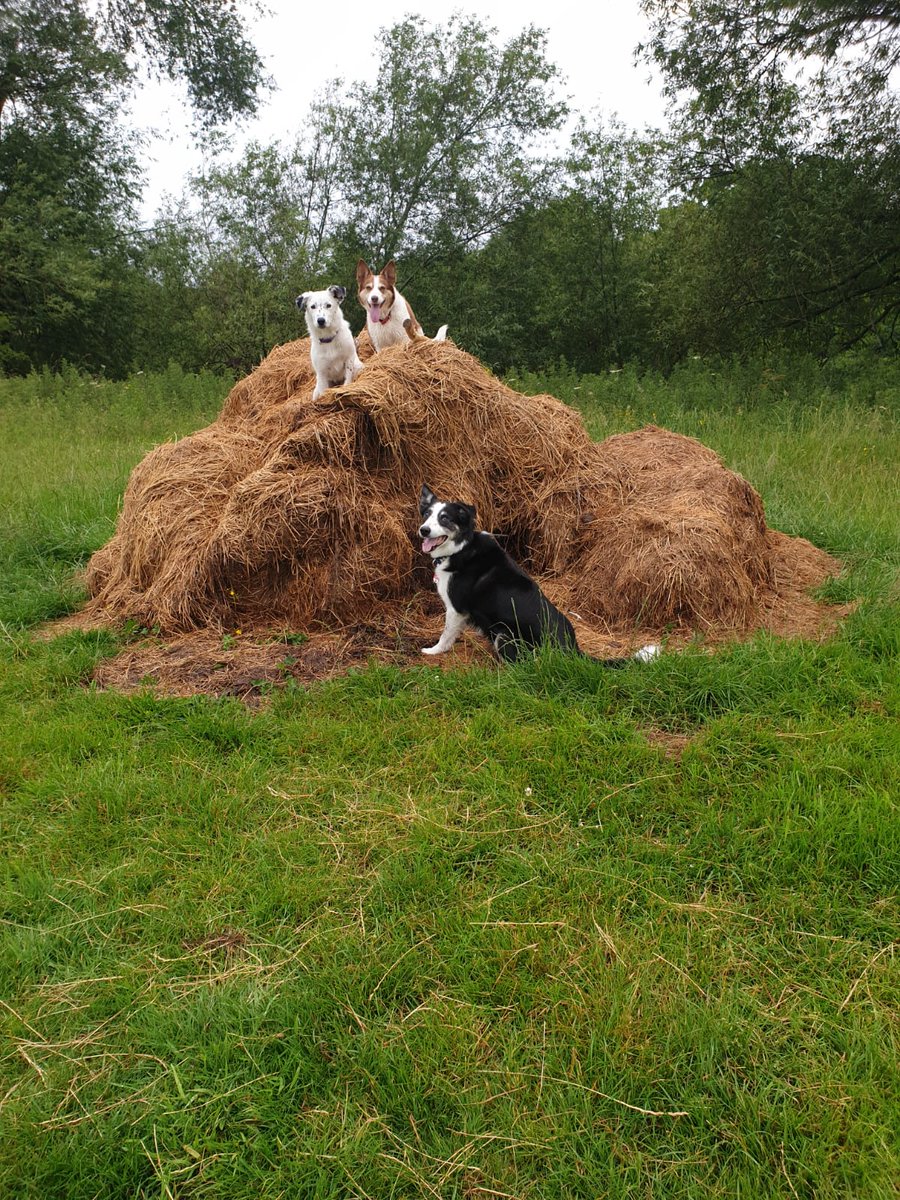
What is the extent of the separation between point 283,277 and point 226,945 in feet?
73.7

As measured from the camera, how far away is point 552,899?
2.62 metres

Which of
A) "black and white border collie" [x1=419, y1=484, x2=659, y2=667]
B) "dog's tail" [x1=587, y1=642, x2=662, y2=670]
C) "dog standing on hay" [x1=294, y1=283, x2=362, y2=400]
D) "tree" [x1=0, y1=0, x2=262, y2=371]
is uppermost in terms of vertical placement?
"tree" [x1=0, y1=0, x2=262, y2=371]

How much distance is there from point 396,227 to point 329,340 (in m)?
18.7

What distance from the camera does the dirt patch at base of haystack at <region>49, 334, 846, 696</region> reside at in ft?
15.3

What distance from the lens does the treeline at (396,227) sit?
1417cm

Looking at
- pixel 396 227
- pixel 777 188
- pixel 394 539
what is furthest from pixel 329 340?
pixel 396 227

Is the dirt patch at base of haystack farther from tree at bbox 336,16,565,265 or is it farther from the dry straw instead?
tree at bbox 336,16,565,265

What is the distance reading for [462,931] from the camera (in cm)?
247

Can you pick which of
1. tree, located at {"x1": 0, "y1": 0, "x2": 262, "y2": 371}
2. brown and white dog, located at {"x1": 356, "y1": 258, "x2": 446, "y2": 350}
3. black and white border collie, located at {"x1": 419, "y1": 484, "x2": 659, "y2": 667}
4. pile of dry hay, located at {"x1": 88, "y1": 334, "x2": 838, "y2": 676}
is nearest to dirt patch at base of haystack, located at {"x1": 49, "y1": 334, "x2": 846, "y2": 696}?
pile of dry hay, located at {"x1": 88, "y1": 334, "x2": 838, "y2": 676}

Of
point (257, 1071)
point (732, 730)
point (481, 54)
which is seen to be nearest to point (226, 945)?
point (257, 1071)

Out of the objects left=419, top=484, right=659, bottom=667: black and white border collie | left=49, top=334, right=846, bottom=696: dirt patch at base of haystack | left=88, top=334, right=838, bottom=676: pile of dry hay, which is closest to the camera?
left=419, top=484, right=659, bottom=667: black and white border collie

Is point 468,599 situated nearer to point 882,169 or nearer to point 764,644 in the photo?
point 764,644

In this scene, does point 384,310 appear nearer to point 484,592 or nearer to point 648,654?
point 484,592

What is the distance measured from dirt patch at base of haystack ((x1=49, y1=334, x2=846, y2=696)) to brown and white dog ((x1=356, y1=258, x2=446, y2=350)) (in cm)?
92
